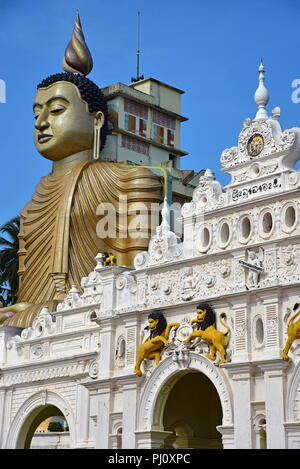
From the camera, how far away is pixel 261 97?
24.2 metres

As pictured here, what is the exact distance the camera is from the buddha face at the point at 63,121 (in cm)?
3709

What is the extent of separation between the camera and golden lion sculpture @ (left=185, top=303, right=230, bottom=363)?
74.6 feet

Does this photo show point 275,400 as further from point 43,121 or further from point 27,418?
point 43,121

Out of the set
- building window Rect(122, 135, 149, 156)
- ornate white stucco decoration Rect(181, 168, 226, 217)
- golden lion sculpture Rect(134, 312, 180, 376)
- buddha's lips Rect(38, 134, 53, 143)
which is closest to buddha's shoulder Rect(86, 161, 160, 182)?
buddha's lips Rect(38, 134, 53, 143)

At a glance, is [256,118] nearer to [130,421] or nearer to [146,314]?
[146,314]

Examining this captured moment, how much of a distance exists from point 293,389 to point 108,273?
27.2 feet

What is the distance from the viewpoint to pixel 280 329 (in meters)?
21.6

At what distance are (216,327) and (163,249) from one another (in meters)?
3.44

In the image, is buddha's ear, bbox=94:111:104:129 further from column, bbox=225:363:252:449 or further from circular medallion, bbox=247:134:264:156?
column, bbox=225:363:252:449

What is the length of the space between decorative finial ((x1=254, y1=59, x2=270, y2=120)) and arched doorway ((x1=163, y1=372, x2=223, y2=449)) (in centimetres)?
817

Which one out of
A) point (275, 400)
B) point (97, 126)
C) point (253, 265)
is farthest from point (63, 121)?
point (275, 400)

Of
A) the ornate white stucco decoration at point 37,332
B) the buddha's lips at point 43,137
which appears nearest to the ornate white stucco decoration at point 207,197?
the ornate white stucco decoration at point 37,332
